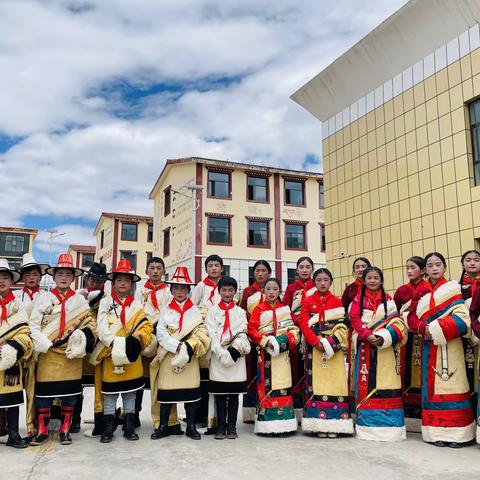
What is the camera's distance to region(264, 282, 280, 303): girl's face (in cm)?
521

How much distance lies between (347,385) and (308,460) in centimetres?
108

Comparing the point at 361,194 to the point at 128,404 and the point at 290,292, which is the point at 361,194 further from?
the point at 128,404

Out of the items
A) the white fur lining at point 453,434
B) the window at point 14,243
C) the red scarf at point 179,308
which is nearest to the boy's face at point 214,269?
the red scarf at point 179,308

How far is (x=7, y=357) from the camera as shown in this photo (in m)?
4.36

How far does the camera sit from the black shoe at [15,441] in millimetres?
4484

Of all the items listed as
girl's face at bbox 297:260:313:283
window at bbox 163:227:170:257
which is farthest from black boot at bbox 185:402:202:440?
window at bbox 163:227:170:257

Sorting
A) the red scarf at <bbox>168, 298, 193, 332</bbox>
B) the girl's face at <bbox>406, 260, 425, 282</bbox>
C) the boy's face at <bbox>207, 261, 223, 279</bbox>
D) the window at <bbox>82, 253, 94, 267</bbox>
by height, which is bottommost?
the red scarf at <bbox>168, 298, 193, 332</bbox>

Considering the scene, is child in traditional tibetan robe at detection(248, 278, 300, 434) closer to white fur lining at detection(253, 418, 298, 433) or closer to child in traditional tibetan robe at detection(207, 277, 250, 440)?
white fur lining at detection(253, 418, 298, 433)

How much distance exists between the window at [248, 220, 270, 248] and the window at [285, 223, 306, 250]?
1.13 meters

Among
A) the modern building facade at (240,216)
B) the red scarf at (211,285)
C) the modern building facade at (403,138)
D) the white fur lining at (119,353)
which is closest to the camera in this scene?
the white fur lining at (119,353)

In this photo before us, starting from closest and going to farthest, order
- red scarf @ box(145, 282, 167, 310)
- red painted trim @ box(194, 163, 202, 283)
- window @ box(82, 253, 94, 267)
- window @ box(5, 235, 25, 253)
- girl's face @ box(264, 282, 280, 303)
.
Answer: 1. girl's face @ box(264, 282, 280, 303)
2. red scarf @ box(145, 282, 167, 310)
3. red painted trim @ box(194, 163, 202, 283)
4. window @ box(82, 253, 94, 267)
5. window @ box(5, 235, 25, 253)

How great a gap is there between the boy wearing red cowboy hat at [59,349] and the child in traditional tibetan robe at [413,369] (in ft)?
10.4

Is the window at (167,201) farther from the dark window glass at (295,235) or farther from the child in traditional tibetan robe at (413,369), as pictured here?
the child in traditional tibetan robe at (413,369)

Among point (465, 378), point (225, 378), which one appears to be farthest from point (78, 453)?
point (465, 378)
